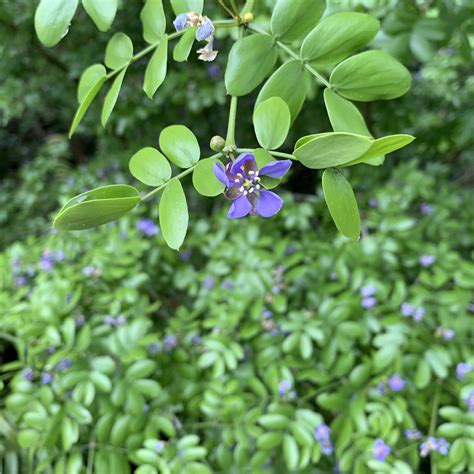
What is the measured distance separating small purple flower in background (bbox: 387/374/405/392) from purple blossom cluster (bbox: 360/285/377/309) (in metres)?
0.16

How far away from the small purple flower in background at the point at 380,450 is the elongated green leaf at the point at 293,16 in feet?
2.40

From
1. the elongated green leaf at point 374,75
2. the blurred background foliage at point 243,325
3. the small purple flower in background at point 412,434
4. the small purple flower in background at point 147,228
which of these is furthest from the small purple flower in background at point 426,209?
the elongated green leaf at point 374,75

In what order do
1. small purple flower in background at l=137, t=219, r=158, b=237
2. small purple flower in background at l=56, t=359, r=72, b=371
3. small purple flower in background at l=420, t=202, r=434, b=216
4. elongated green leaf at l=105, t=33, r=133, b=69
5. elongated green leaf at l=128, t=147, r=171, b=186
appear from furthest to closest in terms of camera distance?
small purple flower in background at l=420, t=202, r=434, b=216
small purple flower in background at l=137, t=219, r=158, b=237
small purple flower in background at l=56, t=359, r=72, b=371
elongated green leaf at l=105, t=33, r=133, b=69
elongated green leaf at l=128, t=147, r=171, b=186

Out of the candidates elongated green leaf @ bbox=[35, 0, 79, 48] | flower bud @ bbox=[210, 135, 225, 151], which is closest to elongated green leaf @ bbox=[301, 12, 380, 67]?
flower bud @ bbox=[210, 135, 225, 151]

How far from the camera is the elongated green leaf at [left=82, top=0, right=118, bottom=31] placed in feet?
1.61

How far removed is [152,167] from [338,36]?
8.4 inches

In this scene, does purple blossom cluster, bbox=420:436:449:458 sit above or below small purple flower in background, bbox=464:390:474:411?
below

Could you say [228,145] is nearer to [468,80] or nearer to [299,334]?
[299,334]

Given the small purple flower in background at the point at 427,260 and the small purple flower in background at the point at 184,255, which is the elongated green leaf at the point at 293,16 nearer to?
the small purple flower in background at the point at 427,260

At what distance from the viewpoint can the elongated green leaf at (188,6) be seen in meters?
0.48

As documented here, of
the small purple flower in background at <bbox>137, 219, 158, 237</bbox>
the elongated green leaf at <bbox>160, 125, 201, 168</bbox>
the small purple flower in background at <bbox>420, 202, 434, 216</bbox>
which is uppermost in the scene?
the elongated green leaf at <bbox>160, 125, 201, 168</bbox>

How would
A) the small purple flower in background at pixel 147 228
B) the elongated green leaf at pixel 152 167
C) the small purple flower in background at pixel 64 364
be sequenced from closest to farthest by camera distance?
the elongated green leaf at pixel 152 167 < the small purple flower in background at pixel 64 364 < the small purple flower in background at pixel 147 228

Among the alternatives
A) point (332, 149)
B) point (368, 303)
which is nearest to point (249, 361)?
point (368, 303)

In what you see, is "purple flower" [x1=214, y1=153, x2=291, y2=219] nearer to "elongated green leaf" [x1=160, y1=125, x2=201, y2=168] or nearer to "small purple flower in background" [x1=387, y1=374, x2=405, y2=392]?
"elongated green leaf" [x1=160, y1=125, x2=201, y2=168]
